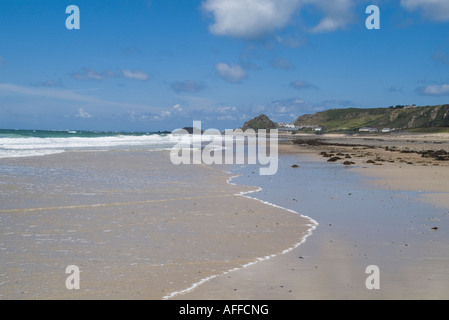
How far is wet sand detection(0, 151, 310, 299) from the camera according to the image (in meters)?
5.65

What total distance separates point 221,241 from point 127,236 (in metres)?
1.88

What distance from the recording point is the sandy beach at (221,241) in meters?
5.48

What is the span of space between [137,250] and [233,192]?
25.1ft

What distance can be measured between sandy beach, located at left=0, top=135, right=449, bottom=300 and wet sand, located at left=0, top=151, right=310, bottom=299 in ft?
0.08

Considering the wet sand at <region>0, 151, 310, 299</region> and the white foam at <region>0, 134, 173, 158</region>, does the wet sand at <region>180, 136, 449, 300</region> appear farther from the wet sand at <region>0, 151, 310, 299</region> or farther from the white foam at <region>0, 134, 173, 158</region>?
the white foam at <region>0, 134, 173, 158</region>

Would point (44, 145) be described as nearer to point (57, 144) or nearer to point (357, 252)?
point (57, 144)

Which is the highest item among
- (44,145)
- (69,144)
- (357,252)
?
(69,144)

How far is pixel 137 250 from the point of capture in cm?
716

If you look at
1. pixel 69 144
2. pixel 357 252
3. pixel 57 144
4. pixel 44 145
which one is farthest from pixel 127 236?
pixel 69 144

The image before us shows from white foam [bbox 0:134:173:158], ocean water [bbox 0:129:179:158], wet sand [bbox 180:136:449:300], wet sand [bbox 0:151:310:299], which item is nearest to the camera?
wet sand [bbox 180:136:449:300]

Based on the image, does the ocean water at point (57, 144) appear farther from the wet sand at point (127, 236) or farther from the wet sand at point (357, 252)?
the wet sand at point (357, 252)

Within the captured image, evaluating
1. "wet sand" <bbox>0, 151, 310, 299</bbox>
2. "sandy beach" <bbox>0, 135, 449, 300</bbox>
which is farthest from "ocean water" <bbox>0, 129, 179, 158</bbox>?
"sandy beach" <bbox>0, 135, 449, 300</bbox>

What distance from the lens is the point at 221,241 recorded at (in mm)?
A: 7891
